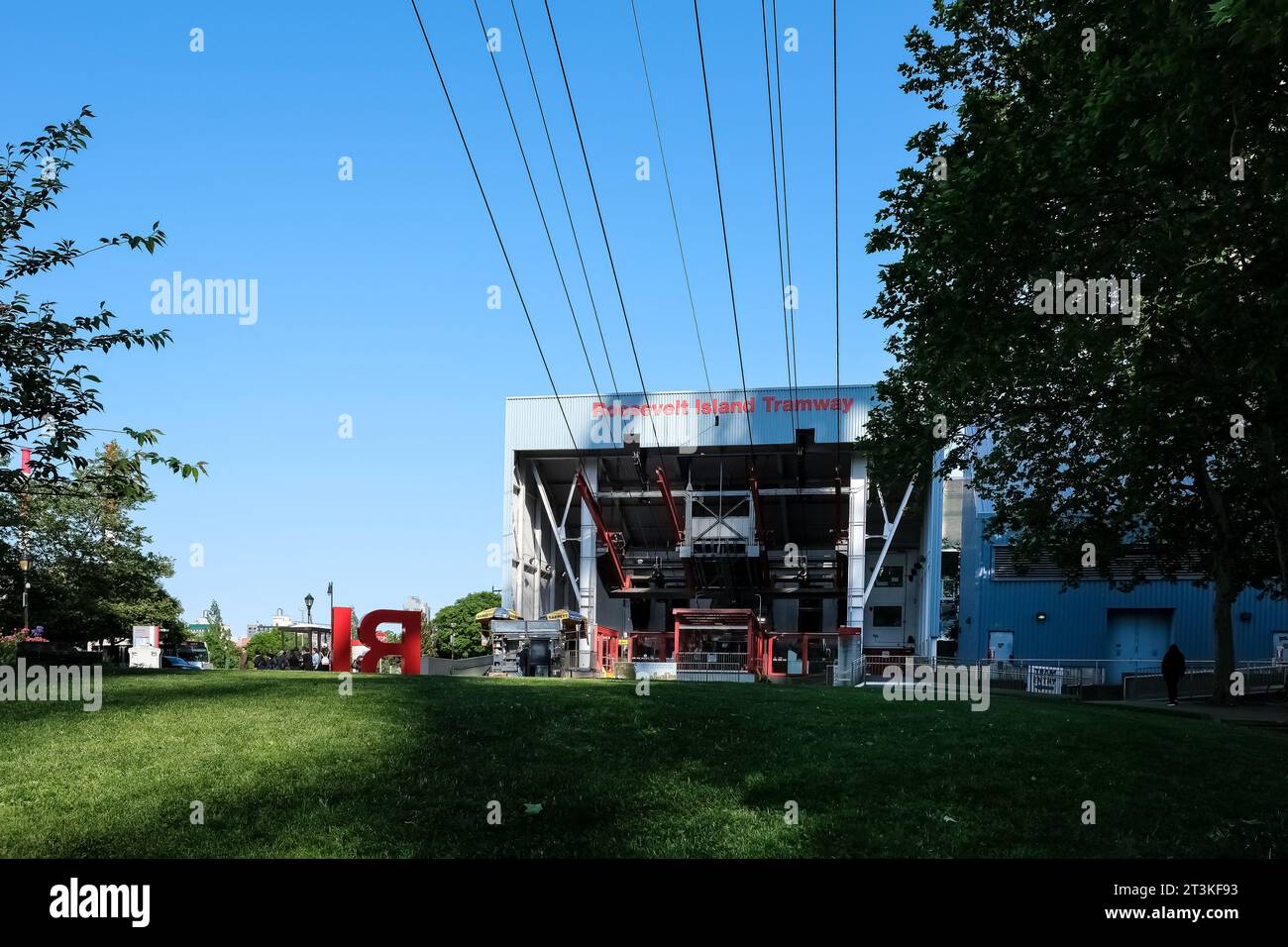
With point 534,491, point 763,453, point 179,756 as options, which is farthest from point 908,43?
point 534,491

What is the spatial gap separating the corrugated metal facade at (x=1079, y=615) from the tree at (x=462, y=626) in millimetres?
66242

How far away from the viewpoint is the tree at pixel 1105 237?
12648 millimetres

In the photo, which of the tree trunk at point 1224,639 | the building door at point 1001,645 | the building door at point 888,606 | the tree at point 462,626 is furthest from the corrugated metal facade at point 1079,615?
the tree at point 462,626

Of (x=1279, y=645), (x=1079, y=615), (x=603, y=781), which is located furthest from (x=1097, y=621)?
(x=603, y=781)

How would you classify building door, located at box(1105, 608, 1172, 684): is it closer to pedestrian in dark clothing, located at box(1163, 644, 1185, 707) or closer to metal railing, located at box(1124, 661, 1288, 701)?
metal railing, located at box(1124, 661, 1288, 701)

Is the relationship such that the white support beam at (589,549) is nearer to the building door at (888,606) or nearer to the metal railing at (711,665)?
the metal railing at (711,665)

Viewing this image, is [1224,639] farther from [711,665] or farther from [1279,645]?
[711,665]

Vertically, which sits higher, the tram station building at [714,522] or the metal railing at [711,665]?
the tram station building at [714,522]

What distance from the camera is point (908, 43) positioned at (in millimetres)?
22828

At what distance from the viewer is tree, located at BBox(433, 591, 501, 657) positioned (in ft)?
371

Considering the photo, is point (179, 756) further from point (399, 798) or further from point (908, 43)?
point (908, 43)

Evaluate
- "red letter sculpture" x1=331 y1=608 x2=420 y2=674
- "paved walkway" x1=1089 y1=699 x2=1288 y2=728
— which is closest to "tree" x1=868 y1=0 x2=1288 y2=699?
"paved walkway" x1=1089 y1=699 x2=1288 y2=728

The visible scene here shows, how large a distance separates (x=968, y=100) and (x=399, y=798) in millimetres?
13904

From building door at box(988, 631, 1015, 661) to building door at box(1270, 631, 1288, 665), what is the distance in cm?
1091
